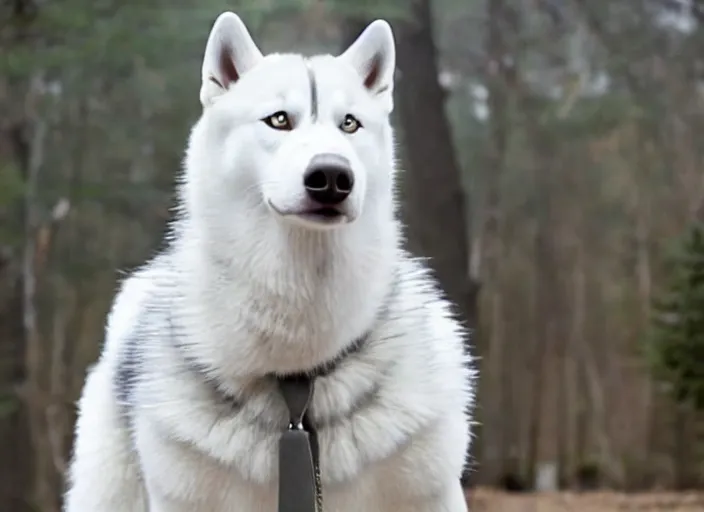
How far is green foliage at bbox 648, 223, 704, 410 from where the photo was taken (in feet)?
12.6

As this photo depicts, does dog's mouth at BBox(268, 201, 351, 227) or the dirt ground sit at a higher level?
dog's mouth at BBox(268, 201, 351, 227)

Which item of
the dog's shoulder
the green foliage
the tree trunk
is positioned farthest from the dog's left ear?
the green foliage

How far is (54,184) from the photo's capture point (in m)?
4.03

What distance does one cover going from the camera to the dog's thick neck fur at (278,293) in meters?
1.26

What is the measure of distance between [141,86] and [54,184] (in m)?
0.59

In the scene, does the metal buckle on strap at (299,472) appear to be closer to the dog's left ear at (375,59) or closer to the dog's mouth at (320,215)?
the dog's mouth at (320,215)

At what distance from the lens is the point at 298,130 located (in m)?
1.21

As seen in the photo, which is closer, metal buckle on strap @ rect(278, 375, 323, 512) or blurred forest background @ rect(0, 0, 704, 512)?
metal buckle on strap @ rect(278, 375, 323, 512)

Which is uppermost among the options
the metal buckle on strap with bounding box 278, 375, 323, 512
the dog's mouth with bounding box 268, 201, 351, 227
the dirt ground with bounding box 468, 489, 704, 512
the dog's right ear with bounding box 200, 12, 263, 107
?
the dog's right ear with bounding box 200, 12, 263, 107

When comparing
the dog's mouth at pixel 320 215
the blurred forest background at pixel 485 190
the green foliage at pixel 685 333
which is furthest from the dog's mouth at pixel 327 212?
the green foliage at pixel 685 333

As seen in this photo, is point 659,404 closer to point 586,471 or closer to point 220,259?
point 586,471

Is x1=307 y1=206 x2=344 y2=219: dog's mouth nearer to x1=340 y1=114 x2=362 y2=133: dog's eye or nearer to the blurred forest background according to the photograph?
x1=340 y1=114 x2=362 y2=133: dog's eye

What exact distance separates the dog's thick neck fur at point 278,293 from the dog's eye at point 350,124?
0.12 m

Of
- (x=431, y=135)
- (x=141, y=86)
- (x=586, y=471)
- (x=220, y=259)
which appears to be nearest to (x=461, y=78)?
(x=431, y=135)
